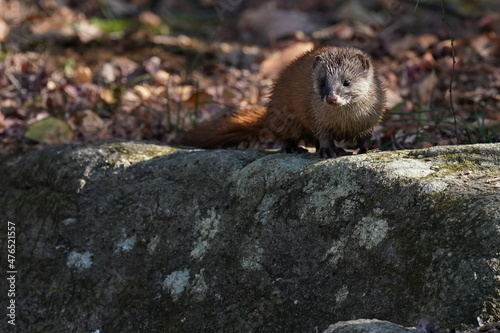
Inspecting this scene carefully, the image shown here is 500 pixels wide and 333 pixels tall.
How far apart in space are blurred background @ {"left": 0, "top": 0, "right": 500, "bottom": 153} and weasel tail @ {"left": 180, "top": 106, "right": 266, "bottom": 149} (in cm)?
62

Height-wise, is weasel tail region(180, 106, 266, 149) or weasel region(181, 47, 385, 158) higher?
weasel region(181, 47, 385, 158)

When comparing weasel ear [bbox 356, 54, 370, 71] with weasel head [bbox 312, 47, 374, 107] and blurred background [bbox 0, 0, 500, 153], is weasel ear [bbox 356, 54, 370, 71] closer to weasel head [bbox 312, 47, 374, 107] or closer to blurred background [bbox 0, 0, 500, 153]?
weasel head [bbox 312, 47, 374, 107]

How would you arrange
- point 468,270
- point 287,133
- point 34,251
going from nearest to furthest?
1. point 468,270
2. point 34,251
3. point 287,133

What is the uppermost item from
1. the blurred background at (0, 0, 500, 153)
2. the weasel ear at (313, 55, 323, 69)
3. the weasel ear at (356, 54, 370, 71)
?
the weasel ear at (356, 54, 370, 71)

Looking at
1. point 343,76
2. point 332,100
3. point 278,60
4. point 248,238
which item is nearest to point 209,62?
point 278,60

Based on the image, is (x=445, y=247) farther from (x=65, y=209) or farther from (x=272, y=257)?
(x=65, y=209)

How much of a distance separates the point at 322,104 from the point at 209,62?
11.7ft

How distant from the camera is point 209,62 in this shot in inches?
303

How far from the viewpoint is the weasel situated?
4328 mm

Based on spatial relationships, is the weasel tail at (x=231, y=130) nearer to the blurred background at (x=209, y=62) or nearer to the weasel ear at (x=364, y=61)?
the blurred background at (x=209, y=62)

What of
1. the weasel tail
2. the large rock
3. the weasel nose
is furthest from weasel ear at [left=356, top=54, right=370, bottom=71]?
the large rock

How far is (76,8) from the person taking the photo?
10148mm

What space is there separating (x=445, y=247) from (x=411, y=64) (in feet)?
14.5

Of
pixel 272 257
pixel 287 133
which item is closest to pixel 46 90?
pixel 287 133
